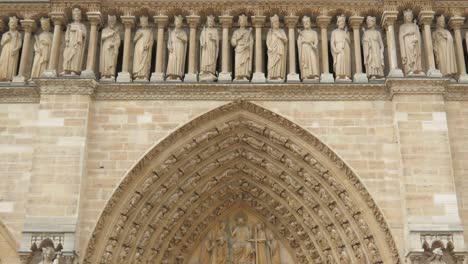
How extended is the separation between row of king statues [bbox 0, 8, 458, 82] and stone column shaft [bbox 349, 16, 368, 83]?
98mm

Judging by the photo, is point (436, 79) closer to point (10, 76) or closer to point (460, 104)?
point (460, 104)

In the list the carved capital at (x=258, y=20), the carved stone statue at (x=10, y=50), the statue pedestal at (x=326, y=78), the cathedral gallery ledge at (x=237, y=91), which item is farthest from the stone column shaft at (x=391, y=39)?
the carved stone statue at (x=10, y=50)

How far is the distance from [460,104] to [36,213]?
6.83 meters

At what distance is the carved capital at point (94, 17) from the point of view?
39.2 ft

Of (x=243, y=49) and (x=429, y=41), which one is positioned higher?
(x=429, y=41)

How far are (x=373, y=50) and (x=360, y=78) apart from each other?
57 centimetres

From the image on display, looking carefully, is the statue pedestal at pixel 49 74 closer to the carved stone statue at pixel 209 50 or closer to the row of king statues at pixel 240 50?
the row of king statues at pixel 240 50

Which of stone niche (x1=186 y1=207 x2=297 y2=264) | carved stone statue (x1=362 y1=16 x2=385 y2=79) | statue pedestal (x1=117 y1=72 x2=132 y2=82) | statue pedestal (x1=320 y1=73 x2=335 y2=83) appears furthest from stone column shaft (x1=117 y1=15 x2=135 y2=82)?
carved stone statue (x1=362 y1=16 x2=385 y2=79)

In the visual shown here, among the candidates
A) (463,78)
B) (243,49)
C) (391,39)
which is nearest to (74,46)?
(243,49)

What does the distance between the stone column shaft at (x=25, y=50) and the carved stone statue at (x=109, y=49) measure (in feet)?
4.18

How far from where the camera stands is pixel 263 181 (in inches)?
470

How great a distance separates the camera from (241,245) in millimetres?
12156

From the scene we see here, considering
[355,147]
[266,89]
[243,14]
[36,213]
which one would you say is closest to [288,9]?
[243,14]

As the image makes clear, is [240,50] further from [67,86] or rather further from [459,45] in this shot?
[459,45]
